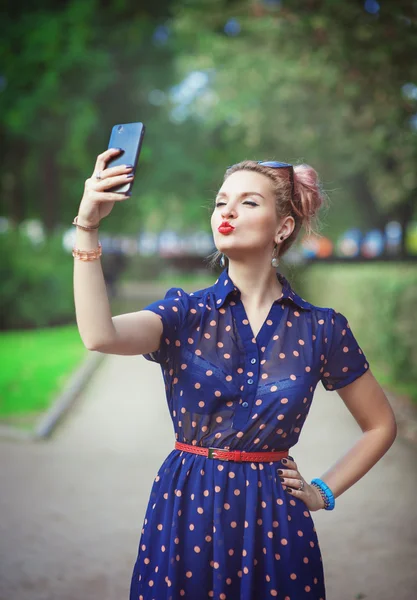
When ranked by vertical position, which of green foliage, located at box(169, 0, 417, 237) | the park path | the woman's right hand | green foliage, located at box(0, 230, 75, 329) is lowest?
the park path

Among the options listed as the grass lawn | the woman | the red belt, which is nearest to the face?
the woman

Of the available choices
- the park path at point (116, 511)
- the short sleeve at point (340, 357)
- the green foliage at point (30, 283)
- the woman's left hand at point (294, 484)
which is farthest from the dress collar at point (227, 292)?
the green foliage at point (30, 283)

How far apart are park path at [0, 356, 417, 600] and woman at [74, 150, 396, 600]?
246 cm

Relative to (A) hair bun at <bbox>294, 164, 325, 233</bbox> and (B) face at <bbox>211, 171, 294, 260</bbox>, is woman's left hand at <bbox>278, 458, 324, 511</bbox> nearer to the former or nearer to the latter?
(B) face at <bbox>211, 171, 294, 260</bbox>

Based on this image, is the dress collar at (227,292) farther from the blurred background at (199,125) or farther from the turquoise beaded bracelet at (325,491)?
the turquoise beaded bracelet at (325,491)

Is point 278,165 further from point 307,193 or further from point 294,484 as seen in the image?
point 294,484

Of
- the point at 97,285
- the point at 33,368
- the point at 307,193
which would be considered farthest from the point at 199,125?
the point at 97,285

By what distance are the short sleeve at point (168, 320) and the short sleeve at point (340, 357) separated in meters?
0.49

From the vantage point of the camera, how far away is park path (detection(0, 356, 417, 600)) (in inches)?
201

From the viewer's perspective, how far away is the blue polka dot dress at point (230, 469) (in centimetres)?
255

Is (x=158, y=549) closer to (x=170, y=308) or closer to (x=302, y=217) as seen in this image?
(x=170, y=308)

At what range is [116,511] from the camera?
6.41 m

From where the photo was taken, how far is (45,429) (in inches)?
355

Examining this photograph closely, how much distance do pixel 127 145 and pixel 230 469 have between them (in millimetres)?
1034
